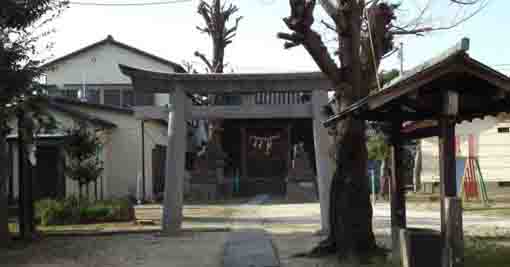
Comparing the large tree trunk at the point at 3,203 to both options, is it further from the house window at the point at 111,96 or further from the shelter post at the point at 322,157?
the house window at the point at 111,96

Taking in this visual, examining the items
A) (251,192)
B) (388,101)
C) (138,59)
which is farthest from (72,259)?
(138,59)

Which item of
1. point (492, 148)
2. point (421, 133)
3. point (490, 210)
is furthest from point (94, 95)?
point (421, 133)

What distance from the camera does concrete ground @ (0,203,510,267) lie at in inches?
430

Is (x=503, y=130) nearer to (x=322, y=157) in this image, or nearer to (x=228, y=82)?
(x=322, y=157)

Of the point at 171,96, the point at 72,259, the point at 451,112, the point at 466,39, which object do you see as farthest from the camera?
the point at 171,96

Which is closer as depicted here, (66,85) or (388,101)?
(388,101)

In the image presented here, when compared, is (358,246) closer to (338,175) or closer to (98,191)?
(338,175)

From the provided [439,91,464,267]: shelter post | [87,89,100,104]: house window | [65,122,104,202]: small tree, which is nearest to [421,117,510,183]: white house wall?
[65,122,104,202]: small tree

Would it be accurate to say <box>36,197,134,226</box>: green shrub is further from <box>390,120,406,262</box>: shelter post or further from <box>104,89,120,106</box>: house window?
<box>104,89,120,106</box>: house window

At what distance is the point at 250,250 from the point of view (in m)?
11.4

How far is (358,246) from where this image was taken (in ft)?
33.0

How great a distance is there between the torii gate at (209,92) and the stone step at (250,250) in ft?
6.36

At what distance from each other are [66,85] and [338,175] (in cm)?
2371

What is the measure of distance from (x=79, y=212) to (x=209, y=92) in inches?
212
